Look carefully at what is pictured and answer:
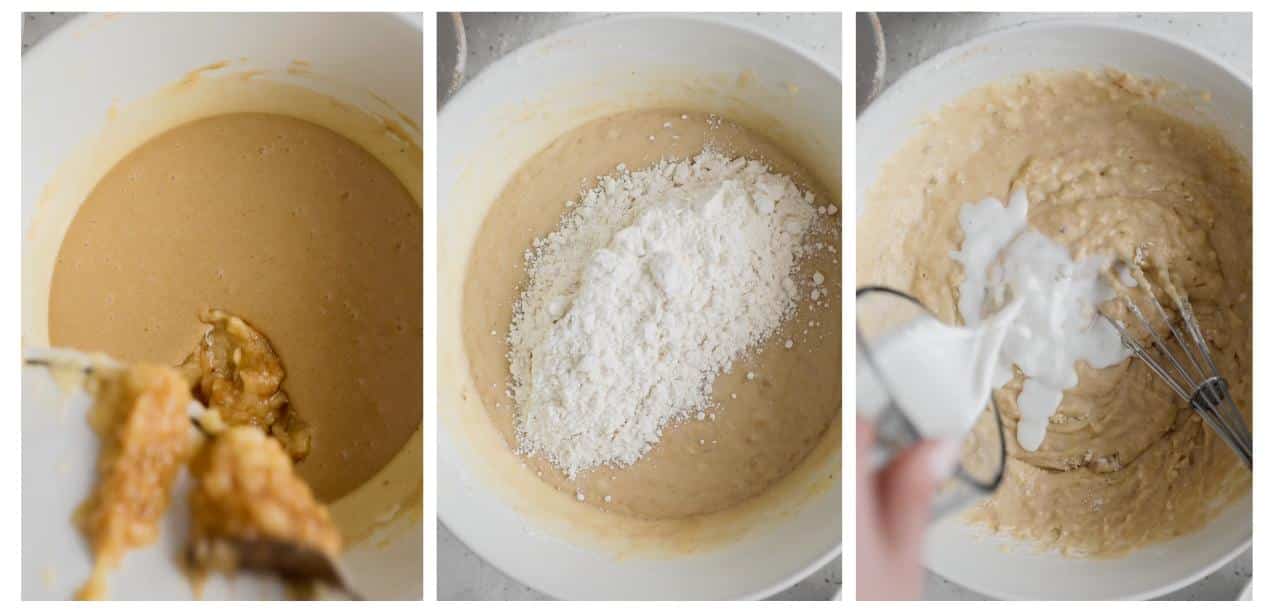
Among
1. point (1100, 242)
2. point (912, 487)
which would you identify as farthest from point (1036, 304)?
point (912, 487)

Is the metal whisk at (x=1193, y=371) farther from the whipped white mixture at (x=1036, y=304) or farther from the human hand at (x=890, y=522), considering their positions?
the human hand at (x=890, y=522)

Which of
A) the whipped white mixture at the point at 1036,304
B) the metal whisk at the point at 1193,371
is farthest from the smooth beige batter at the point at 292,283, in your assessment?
the metal whisk at the point at 1193,371

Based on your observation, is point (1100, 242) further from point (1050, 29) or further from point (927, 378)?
point (927, 378)

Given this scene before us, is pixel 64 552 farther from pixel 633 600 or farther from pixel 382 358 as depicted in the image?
pixel 633 600

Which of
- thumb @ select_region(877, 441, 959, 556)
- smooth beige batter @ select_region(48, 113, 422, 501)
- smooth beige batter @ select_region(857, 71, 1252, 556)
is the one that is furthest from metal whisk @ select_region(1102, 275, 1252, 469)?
smooth beige batter @ select_region(48, 113, 422, 501)

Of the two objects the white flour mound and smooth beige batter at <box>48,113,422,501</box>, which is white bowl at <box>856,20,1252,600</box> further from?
smooth beige batter at <box>48,113,422,501</box>
